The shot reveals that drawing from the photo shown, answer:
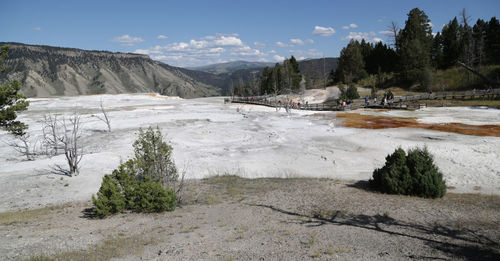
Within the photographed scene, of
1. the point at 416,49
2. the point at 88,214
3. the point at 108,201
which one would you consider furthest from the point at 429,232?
the point at 416,49

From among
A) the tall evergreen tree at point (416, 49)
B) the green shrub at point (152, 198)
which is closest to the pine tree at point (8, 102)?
the green shrub at point (152, 198)

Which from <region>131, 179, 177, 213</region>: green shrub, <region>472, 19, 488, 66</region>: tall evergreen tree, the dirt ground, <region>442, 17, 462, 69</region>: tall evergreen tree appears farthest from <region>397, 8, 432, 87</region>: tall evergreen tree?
<region>131, 179, 177, 213</region>: green shrub

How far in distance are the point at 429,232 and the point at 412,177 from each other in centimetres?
594

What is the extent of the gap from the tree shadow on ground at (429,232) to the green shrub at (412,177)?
443 centimetres

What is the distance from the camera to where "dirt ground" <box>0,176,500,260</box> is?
29.2ft

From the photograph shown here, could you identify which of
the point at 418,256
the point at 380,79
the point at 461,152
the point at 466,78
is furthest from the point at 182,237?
the point at 380,79

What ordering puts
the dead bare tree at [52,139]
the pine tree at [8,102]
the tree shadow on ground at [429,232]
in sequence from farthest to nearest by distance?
the dead bare tree at [52,139] < the pine tree at [8,102] < the tree shadow on ground at [429,232]

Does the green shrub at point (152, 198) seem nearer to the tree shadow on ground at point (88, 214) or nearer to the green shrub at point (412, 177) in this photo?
the tree shadow on ground at point (88, 214)

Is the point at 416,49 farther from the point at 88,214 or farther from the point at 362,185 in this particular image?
the point at 88,214

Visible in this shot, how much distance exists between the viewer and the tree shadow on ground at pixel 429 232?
8.49 meters

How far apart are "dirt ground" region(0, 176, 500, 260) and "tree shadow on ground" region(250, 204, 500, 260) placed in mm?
30

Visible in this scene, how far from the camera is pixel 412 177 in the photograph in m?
15.6

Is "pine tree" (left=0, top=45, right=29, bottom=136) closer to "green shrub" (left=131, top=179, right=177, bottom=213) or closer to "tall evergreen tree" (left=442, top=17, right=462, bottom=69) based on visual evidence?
"green shrub" (left=131, top=179, right=177, bottom=213)

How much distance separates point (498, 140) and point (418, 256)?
2539 cm
